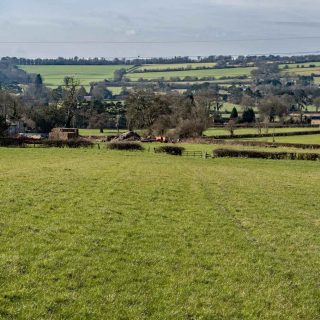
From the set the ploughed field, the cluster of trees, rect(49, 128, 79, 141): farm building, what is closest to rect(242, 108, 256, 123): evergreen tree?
the cluster of trees

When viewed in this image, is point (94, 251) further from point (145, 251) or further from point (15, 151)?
point (15, 151)

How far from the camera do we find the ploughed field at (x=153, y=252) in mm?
10484

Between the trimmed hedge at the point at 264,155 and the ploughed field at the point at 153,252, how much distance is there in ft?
96.6

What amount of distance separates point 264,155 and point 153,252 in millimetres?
43770

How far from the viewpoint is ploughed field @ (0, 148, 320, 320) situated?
10484 mm

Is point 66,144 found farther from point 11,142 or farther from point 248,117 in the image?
point 248,117

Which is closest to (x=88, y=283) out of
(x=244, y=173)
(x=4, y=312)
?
(x=4, y=312)

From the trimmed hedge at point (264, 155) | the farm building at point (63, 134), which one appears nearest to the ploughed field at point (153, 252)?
the trimmed hedge at point (264, 155)

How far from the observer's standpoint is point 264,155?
2213 inches

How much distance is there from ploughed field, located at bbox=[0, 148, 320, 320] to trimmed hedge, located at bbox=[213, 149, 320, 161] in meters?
29.5

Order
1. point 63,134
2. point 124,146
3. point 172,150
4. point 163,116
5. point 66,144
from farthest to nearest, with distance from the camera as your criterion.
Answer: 1. point 163,116
2. point 63,134
3. point 66,144
4. point 124,146
5. point 172,150

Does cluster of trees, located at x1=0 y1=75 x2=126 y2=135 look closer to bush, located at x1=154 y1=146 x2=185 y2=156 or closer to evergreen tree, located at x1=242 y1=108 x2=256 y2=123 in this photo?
evergreen tree, located at x1=242 y1=108 x2=256 y2=123

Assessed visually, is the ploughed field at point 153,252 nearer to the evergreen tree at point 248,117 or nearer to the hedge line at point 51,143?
the hedge line at point 51,143

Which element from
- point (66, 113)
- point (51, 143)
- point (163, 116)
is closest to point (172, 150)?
point (51, 143)
